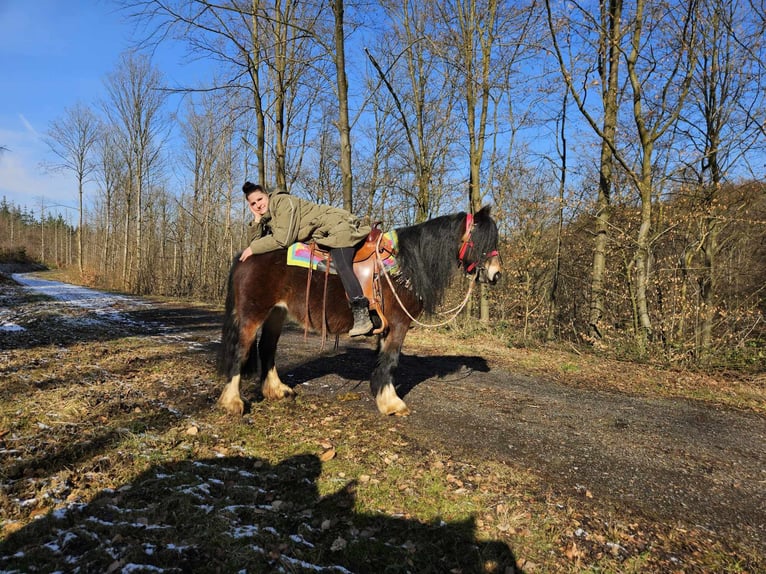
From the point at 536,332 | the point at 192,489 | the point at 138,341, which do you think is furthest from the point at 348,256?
the point at 536,332

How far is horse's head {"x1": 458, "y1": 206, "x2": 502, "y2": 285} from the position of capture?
16.0 feet

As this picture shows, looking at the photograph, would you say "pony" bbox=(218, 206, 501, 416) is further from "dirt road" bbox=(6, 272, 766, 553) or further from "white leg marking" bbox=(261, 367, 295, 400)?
"dirt road" bbox=(6, 272, 766, 553)

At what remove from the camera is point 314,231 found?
4.80 meters

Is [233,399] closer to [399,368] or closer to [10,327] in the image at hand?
[399,368]

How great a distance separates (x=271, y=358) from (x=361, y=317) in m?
1.45

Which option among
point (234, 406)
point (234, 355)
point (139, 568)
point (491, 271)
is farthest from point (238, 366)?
point (491, 271)

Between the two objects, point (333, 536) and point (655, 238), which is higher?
point (655, 238)

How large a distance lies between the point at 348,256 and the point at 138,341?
6.08 meters

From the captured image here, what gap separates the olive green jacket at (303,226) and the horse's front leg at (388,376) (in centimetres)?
126

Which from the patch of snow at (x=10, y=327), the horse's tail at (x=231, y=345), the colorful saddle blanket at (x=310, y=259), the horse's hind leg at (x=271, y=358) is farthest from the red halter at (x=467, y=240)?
the patch of snow at (x=10, y=327)

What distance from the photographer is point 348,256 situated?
188 inches

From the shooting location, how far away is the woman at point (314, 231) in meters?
4.66

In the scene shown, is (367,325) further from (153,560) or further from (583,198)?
(583,198)

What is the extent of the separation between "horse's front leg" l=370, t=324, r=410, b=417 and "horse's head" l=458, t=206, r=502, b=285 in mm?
1164
